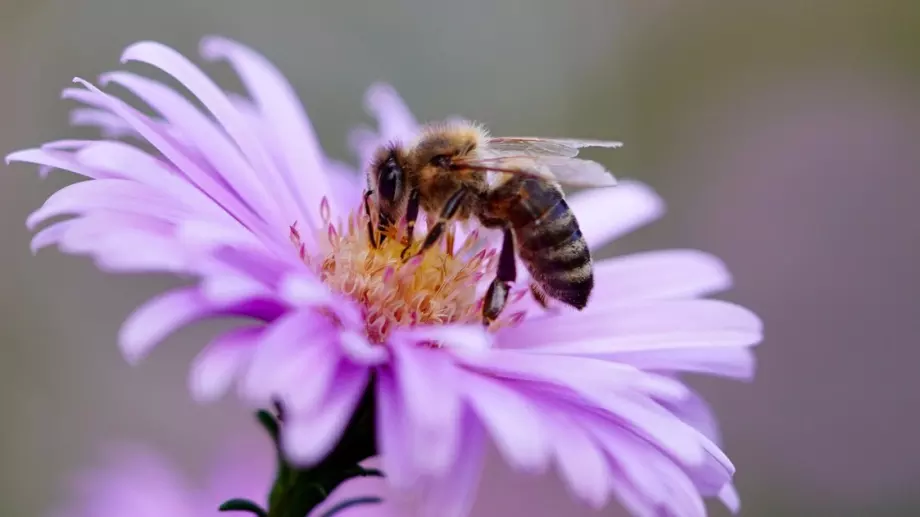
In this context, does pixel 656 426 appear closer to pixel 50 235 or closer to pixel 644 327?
pixel 644 327

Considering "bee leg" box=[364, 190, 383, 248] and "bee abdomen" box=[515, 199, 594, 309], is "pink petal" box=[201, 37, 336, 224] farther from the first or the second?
"bee abdomen" box=[515, 199, 594, 309]

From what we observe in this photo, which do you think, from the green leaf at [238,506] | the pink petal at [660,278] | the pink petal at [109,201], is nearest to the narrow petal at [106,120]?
the pink petal at [109,201]

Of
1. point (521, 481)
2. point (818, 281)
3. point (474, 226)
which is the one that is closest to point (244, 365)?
point (474, 226)

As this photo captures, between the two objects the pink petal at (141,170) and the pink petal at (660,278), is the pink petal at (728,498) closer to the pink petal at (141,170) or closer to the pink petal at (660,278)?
the pink petal at (660,278)

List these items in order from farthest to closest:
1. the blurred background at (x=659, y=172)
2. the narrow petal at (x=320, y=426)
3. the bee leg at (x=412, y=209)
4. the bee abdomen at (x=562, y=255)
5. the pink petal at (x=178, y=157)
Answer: the blurred background at (x=659, y=172)
the bee leg at (x=412, y=209)
the bee abdomen at (x=562, y=255)
the pink petal at (x=178, y=157)
the narrow petal at (x=320, y=426)

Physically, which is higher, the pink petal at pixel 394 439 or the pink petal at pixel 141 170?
the pink petal at pixel 141 170

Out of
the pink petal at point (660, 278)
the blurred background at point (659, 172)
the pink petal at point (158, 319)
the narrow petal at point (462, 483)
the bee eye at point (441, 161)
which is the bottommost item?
the blurred background at point (659, 172)

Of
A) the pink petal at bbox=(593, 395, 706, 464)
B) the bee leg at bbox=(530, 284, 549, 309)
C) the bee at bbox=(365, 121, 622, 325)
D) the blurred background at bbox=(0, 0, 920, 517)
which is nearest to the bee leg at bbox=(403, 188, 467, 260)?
the bee at bbox=(365, 121, 622, 325)
